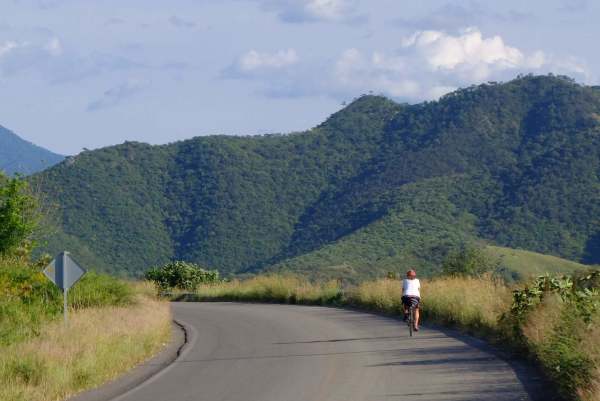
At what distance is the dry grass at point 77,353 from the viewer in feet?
48.8

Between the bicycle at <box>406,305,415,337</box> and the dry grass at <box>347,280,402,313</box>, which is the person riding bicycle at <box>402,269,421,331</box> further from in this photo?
the dry grass at <box>347,280,402,313</box>

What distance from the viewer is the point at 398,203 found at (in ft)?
305

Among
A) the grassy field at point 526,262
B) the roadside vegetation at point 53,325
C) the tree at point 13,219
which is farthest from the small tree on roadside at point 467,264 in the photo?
the roadside vegetation at point 53,325

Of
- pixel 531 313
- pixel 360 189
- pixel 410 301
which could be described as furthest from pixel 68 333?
pixel 360 189

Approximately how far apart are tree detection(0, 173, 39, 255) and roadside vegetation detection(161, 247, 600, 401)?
1224cm

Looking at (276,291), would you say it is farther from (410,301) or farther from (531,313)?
(531,313)

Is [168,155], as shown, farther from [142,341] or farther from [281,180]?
[142,341]

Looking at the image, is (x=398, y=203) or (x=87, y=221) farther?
(x=87, y=221)

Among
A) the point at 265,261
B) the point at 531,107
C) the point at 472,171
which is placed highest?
the point at 531,107

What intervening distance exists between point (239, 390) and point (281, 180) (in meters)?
105

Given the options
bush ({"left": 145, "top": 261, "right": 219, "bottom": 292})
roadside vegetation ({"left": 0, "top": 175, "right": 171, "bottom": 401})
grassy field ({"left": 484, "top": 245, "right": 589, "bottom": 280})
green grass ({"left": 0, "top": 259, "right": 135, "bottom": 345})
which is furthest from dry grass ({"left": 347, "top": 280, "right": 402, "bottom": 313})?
grassy field ({"left": 484, "top": 245, "right": 589, "bottom": 280})

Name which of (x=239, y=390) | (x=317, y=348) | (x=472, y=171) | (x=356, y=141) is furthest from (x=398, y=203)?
(x=239, y=390)

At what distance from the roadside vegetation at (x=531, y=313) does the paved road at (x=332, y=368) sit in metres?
0.68

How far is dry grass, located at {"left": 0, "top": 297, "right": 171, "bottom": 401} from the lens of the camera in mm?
14859
